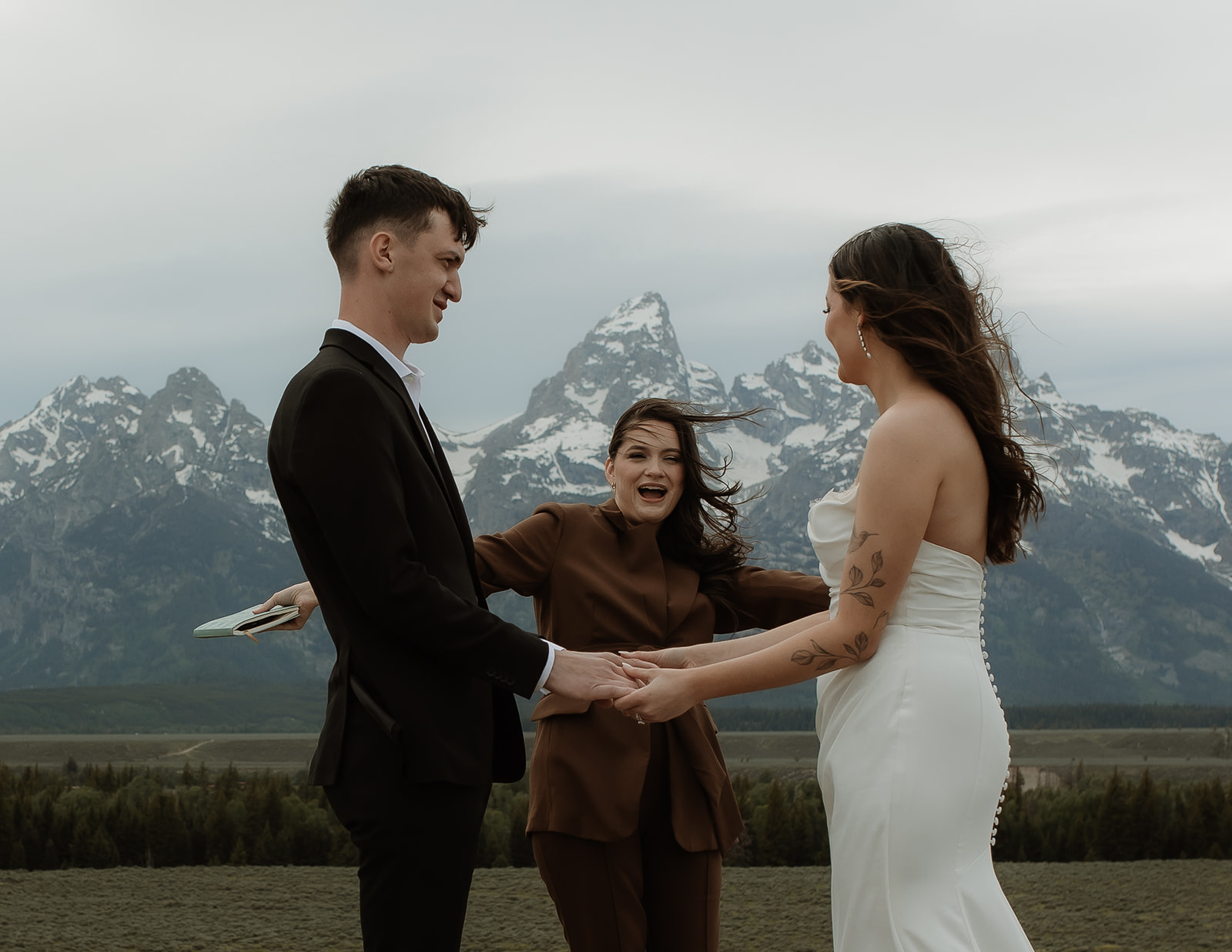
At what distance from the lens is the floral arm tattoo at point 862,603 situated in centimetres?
324

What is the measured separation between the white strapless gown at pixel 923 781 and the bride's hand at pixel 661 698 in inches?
19.4

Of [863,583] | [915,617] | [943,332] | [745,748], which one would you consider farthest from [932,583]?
[745,748]

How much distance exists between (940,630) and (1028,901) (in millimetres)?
6428

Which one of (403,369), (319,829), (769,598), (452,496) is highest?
(403,369)

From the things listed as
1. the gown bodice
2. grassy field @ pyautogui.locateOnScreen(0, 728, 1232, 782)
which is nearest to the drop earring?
the gown bodice

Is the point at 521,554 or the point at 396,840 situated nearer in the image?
the point at 396,840

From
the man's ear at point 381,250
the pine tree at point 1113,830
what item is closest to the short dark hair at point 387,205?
the man's ear at point 381,250

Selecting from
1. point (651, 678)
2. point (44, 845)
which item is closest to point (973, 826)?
point (651, 678)

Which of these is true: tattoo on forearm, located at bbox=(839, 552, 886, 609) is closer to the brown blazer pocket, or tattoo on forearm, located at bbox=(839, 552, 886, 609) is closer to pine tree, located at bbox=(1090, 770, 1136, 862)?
the brown blazer pocket

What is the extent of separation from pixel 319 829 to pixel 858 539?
10.1 metres

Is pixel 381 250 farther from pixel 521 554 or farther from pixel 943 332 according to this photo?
pixel 943 332

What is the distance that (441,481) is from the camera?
10.6 feet

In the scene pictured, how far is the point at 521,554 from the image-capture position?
4180 mm

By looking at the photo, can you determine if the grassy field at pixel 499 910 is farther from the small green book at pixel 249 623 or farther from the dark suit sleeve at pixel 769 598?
the small green book at pixel 249 623
